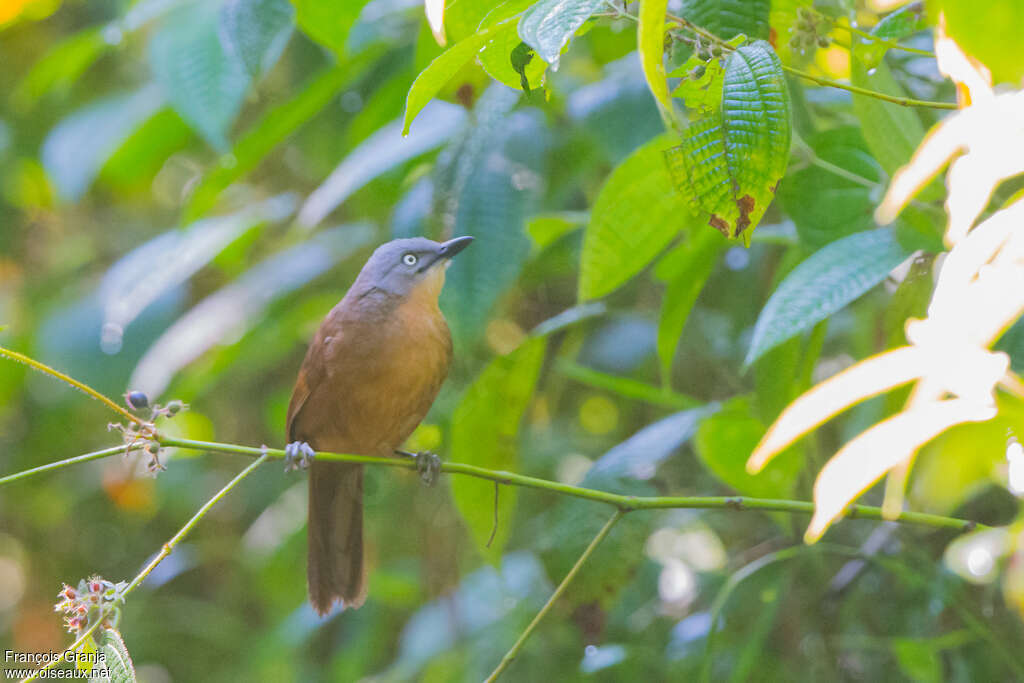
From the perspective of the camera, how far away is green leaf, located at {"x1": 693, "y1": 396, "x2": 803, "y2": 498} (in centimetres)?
231

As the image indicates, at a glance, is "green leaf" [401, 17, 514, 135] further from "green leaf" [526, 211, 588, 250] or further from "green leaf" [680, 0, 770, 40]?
"green leaf" [526, 211, 588, 250]

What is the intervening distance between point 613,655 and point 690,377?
1.28m

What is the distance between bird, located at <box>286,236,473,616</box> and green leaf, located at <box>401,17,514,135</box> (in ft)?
3.31

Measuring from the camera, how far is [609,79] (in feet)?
8.70

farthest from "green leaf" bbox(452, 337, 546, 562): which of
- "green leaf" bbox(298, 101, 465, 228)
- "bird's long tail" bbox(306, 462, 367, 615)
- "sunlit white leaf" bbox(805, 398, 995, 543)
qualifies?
"sunlit white leaf" bbox(805, 398, 995, 543)

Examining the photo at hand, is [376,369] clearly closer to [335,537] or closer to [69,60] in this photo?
[335,537]

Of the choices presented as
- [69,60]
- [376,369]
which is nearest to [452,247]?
[376,369]

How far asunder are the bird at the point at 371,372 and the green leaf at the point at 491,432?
0.10 meters

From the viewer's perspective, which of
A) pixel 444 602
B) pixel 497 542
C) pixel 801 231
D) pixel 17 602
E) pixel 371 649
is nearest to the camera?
pixel 801 231

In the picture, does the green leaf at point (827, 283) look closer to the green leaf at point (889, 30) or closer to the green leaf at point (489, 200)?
the green leaf at point (889, 30)

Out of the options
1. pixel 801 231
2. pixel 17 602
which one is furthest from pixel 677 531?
pixel 17 602

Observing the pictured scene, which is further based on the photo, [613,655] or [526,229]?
[613,655]

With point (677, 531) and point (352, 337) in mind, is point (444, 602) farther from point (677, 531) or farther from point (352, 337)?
point (352, 337)

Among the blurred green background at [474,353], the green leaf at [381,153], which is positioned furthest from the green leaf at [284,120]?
the green leaf at [381,153]
